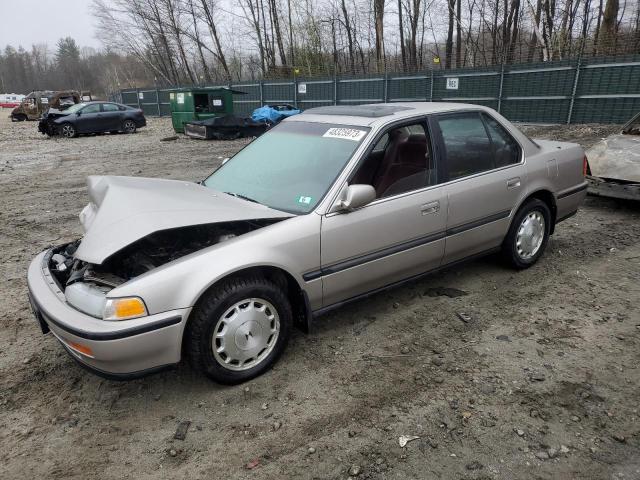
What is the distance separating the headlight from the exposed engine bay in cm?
36

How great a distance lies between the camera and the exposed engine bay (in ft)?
9.35

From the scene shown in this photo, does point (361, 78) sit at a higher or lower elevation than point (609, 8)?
lower

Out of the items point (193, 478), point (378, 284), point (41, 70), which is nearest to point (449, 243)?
point (378, 284)

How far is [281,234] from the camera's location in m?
2.85

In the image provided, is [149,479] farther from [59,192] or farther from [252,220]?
[59,192]

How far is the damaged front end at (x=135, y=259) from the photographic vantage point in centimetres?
268

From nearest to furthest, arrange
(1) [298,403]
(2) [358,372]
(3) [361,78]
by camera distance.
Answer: (1) [298,403]
(2) [358,372]
(3) [361,78]

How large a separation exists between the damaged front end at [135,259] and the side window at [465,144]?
164 cm

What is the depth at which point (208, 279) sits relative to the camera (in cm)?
256

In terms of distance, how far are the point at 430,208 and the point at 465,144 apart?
75 centimetres

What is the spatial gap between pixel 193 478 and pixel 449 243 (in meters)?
2.47

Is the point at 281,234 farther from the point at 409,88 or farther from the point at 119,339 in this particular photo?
the point at 409,88

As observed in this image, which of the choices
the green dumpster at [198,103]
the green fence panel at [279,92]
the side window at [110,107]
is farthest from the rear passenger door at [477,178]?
the green fence panel at [279,92]

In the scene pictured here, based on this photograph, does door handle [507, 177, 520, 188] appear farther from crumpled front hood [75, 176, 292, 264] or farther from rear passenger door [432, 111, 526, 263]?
crumpled front hood [75, 176, 292, 264]
